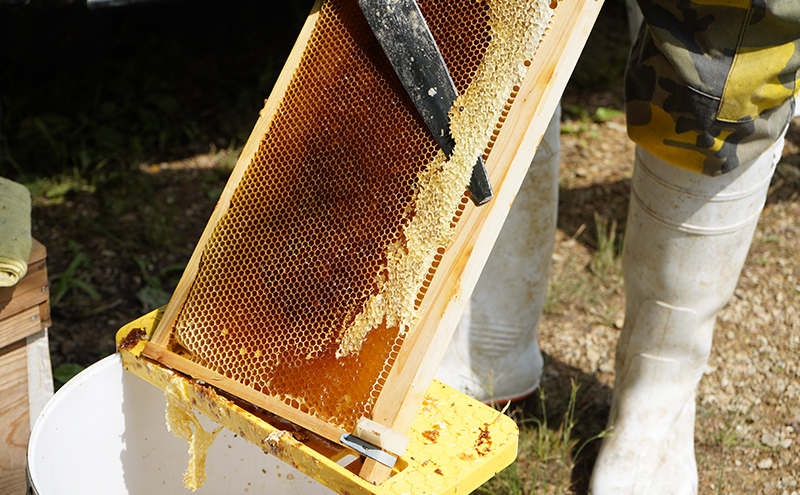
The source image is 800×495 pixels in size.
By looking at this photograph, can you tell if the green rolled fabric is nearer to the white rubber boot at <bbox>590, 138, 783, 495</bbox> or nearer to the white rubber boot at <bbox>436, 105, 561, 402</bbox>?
the white rubber boot at <bbox>436, 105, 561, 402</bbox>

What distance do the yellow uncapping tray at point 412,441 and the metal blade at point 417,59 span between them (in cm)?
43

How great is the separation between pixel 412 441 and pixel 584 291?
1.43m

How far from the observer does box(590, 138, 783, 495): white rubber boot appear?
1305 mm

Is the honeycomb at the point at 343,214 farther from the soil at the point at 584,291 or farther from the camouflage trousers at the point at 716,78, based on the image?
the soil at the point at 584,291

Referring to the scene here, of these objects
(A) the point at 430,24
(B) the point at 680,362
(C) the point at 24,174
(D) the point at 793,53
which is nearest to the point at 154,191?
(C) the point at 24,174

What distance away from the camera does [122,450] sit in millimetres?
1250

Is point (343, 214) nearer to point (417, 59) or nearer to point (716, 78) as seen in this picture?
point (417, 59)

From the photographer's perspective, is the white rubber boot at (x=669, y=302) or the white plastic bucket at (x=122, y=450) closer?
A: the white plastic bucket at (x=122, y=450)

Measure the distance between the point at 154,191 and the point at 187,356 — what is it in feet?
5.67

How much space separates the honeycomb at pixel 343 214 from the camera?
96cm

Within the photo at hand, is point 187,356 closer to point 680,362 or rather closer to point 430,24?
point 430,24

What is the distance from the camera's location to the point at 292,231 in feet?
3.48

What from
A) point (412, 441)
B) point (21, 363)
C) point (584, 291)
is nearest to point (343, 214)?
point (412, 441)

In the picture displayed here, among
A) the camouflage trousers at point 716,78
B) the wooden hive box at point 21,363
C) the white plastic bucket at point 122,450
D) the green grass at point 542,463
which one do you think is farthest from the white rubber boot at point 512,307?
the wooden hive box at point 21,363
